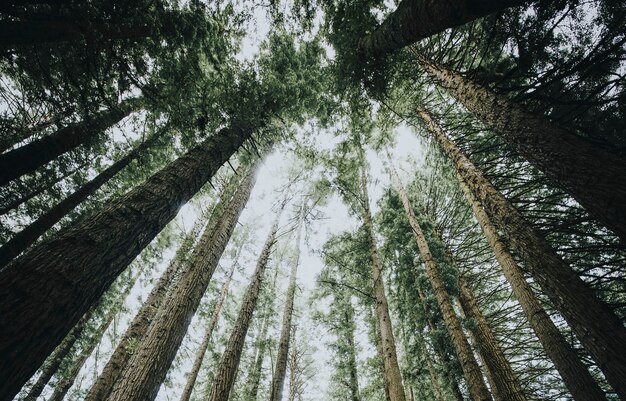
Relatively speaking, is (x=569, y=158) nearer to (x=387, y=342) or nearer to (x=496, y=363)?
(x=496, y=363)

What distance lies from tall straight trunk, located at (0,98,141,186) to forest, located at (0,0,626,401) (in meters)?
0.04

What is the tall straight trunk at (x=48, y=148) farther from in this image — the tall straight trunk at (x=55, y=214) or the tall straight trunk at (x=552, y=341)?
the tall straight trunk at (x=552, y=341)

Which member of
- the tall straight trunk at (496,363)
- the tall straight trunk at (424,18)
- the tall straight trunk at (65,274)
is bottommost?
the tall straight trunk at (65,274)

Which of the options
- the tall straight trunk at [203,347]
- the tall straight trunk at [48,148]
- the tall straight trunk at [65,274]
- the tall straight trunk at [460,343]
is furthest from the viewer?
the tall straight trunk at [203,347]

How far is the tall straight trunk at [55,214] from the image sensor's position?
19.2 feet

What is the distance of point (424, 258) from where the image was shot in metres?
7.99

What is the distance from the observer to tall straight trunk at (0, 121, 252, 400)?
1.65 metres

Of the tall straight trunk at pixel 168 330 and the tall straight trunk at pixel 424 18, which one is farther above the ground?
the tall straight trunk at pixel 424 18

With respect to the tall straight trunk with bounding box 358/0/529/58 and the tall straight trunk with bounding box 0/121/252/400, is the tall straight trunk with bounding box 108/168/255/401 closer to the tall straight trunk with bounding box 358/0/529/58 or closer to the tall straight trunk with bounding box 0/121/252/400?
the tall straight trunk with bounding box 0/121/252/400

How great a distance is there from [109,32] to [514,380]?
908 cm

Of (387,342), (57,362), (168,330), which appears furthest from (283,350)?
(57,362)

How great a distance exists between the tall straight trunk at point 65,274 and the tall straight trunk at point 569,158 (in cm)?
418

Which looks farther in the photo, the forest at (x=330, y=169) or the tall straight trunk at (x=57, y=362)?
the tall straight trunk at (x=57, y=362)

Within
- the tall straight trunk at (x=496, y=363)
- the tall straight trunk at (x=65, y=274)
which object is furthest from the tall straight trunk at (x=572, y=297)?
the tall straight trunk at (x=65, y=274)
